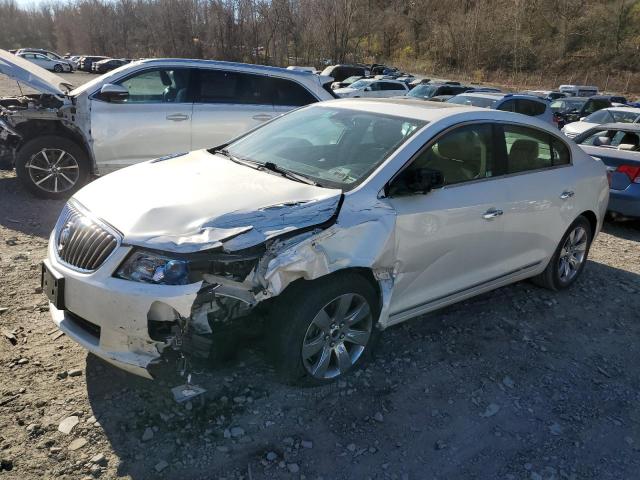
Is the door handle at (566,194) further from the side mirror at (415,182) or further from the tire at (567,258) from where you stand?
the side mirror at (415,182)

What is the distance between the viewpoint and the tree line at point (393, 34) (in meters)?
48.8

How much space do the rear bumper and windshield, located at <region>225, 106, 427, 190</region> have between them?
470cm

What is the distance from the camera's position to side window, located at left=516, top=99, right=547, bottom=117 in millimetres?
13367

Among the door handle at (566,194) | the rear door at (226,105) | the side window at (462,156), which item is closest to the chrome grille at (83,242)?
the side window at (462,156)

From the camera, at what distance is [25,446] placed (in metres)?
2.58

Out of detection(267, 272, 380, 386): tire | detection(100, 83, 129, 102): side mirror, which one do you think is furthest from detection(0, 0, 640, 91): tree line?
detection(267, 272, 380, 386): tire

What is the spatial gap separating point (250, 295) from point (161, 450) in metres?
0.87

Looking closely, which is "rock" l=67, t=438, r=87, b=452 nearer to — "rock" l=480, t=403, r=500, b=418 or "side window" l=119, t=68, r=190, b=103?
"rock" l=480, t=403, r=500, b=418

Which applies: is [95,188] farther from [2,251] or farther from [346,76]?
[346,76]

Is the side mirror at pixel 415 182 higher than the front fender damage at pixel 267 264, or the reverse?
the side mirror at pixel 415 182

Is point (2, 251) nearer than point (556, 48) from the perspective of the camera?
Yes

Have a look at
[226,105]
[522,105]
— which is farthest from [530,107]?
[226,105]

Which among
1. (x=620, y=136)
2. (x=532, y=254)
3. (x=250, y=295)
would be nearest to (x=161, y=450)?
(x=250, y=295)

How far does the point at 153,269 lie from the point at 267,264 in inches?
22.4
